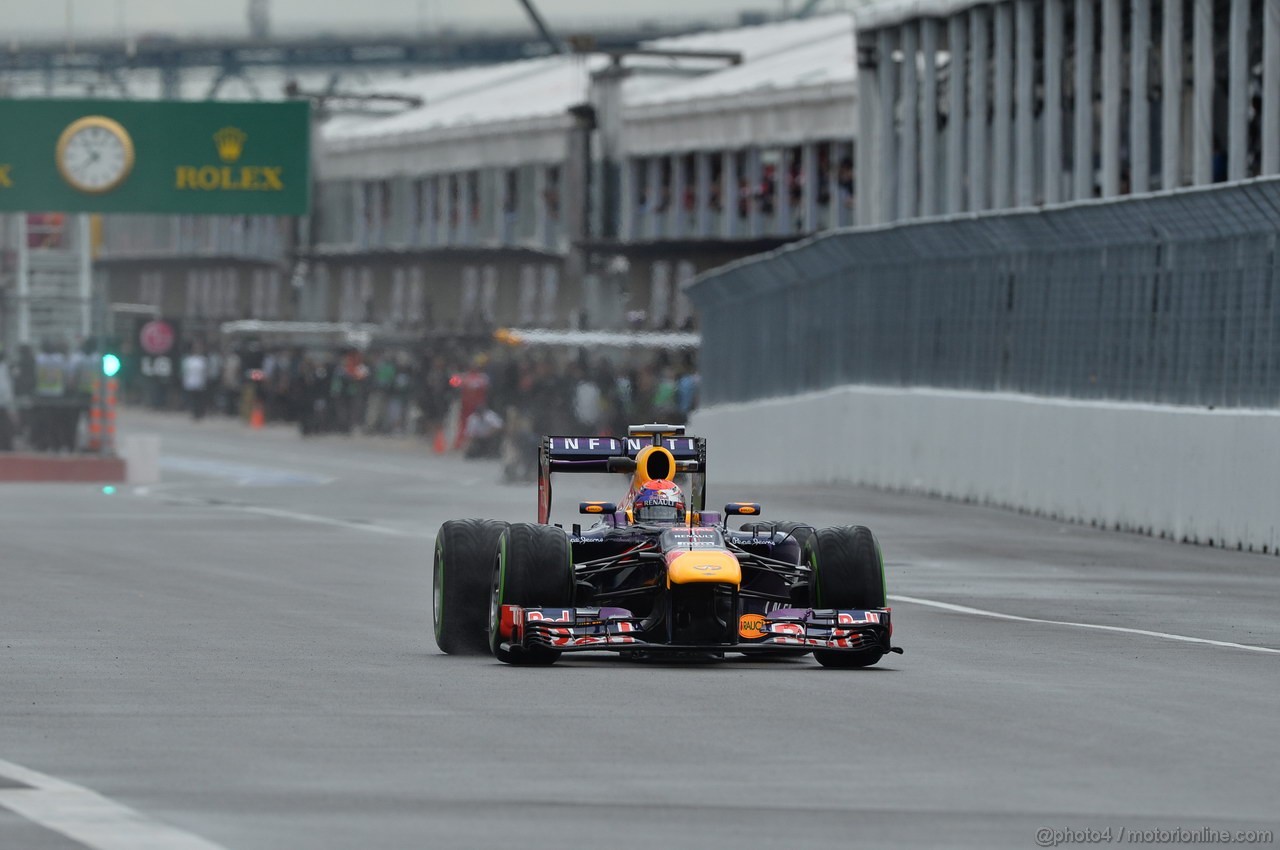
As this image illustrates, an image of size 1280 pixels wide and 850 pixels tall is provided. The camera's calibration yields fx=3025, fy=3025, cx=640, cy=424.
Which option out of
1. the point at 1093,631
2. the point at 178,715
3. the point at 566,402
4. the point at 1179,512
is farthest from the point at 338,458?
the point at 178,715

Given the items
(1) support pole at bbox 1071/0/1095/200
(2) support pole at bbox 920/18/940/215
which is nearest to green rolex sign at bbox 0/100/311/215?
(2) support pole at bbox 920/18/940/215

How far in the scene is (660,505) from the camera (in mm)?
13234

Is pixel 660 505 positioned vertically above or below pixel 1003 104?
below

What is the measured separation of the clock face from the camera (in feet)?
147

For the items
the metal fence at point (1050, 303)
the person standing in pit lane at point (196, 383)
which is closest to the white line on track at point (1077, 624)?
the metal fence at point (1050, 303)

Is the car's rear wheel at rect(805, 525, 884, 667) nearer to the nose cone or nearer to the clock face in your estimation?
the nose cone

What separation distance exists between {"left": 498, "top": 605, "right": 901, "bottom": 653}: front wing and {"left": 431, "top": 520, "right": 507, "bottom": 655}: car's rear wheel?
0.55 m

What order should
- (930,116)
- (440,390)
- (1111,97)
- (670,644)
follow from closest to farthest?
(670,644), (1111,97), (930,116), (440,390)

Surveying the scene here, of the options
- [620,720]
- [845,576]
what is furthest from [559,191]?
[620,720]

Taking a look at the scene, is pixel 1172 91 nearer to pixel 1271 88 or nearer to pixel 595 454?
pixel 1271 88

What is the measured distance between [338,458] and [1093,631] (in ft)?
115

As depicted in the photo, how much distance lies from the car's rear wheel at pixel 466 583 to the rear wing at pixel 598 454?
30.3 inches

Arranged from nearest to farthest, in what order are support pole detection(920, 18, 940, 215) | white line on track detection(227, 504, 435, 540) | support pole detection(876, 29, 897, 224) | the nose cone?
the nose cone, white line on track detection(227, 504, 435, 540), support pole detection(920, 18, 940, 215), support pole detection(876, 29, 897, 224)

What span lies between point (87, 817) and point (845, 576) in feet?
18.0
